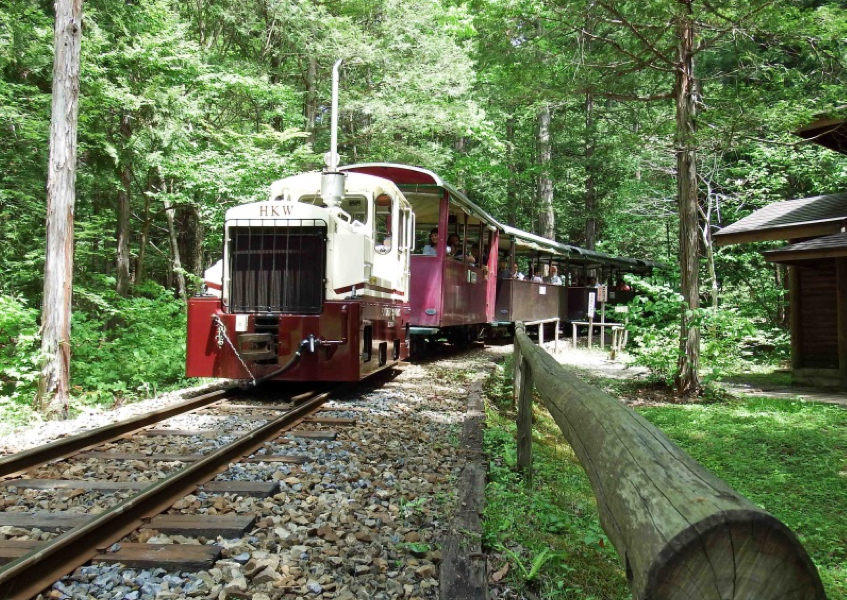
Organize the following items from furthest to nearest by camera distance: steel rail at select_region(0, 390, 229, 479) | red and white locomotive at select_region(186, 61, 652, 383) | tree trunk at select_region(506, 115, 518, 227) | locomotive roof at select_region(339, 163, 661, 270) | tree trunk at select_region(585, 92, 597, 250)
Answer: tree trunk at select_region(506, 115, 518, 227), tree trunk at select_region(585, 92, 597, 250), locomotive roof at select_region(339, 163, 661, 270), red and white locomotive at select_region(186, 61, 652, 383), steel rail at select_region(0, 390, 229, 479)

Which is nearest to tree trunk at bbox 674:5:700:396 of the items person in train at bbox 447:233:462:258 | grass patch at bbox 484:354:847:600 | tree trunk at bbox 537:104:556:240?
grass patch at bbox 484:354:847:600

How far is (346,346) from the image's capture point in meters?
7.65

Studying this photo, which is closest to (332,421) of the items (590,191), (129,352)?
(129,352)

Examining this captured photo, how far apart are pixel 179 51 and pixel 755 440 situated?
38.8ft

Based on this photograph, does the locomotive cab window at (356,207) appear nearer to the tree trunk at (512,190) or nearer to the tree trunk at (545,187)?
the tree trunk at (545,187)

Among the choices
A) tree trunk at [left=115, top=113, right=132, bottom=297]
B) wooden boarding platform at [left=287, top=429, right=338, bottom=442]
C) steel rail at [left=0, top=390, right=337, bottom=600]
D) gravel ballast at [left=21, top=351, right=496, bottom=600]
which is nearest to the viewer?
steel rail at [left=0, top=390, right=337, bottom=600]

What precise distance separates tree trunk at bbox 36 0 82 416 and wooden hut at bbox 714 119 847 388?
37.7 ft

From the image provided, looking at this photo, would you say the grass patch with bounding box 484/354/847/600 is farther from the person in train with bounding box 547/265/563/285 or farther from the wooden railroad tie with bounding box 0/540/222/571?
the person in train with bounding box 547/265/563/285

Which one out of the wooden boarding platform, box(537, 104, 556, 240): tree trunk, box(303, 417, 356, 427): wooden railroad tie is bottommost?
the wooden boarding platform

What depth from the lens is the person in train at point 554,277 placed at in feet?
69.1

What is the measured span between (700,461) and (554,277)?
48.9 ft

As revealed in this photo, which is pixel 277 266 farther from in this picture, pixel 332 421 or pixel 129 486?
pixel 129 486

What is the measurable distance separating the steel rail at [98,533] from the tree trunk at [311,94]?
571 inches

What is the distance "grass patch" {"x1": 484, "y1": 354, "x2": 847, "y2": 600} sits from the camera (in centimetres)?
325
